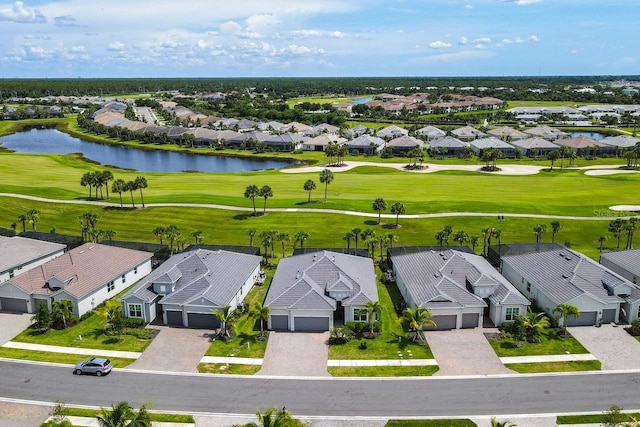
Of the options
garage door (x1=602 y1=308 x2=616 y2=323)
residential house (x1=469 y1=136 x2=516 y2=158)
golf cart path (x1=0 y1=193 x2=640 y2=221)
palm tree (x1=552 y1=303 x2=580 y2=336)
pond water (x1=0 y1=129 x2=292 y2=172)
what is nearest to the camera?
palm tree (x1=552 y1=303 x2=580 y2=336)

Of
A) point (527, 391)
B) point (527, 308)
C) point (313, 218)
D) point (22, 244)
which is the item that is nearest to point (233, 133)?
point (313, 218)

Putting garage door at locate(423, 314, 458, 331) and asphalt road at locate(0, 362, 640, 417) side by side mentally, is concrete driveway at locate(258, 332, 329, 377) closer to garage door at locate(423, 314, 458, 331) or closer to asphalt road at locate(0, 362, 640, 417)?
asphalt road at locate(0, 362, 640, 417)

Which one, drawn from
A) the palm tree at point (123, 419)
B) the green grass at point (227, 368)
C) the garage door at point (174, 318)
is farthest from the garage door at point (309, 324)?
the palm tree at point (123, 419)

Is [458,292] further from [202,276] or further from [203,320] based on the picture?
[202,276]

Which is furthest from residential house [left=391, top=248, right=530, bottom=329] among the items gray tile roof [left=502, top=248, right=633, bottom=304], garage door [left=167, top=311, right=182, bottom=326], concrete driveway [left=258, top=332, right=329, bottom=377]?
garage door [left=167, top=311, right=182, bottom=326]

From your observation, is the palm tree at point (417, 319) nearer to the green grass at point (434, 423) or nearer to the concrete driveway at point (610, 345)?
the green grass at point (434, 423)

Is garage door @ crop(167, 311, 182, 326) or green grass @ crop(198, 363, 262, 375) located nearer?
green grass @ crop(198, 363, 262, 375)
